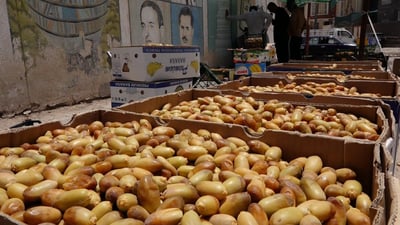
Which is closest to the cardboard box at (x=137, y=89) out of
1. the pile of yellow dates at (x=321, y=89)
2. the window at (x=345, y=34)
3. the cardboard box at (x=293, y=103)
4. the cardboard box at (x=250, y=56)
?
the cardboard box at (x=293, y=103)

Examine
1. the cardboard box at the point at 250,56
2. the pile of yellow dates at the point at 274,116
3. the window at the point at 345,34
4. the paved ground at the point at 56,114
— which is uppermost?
the window at the point at 345,34

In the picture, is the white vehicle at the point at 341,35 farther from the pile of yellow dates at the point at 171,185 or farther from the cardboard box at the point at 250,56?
the pile of yellow dates at the point at 171,185

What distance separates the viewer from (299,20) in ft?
24.0

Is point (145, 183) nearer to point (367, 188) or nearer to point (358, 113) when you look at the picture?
point (367, 188)

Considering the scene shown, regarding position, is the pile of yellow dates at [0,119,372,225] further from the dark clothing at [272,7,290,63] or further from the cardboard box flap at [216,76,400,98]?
the dark clothing at [272,7,290,63]

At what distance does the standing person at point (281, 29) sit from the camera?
7.42m

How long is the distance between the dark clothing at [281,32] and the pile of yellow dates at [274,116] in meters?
5.27

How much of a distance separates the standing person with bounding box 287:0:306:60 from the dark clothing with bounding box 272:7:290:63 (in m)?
0.11

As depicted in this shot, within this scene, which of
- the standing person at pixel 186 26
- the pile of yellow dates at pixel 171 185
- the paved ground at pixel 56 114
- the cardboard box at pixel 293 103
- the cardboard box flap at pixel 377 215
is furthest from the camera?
the standing person at pixel 186 26

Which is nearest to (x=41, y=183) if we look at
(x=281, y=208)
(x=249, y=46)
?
(x=281, y=208)

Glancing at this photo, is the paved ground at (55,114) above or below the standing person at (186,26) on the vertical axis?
below

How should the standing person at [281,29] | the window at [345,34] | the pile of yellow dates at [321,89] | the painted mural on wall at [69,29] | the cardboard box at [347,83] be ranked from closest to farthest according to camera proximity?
the pile of yellow dates at [321,89], the cardboard box at [347,83], the painted mural on wall at [69,29], the standing person at [281,29], the window at [345,34]

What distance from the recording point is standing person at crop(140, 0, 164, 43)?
296 inches

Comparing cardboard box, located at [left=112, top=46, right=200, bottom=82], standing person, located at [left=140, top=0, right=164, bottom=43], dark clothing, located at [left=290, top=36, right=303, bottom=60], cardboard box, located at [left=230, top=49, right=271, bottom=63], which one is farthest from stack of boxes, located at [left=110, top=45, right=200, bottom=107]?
dark clothing, located at [left=290, top=36, right=303, bottom=60]
